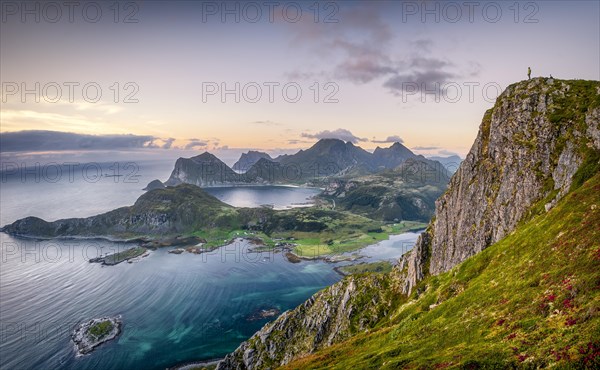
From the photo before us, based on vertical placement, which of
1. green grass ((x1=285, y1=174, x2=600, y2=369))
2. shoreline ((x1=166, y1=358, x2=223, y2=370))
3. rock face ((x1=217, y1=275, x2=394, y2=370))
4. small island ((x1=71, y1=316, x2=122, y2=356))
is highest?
green grass ((x1=285, y1=174, x2=600, y2=369))

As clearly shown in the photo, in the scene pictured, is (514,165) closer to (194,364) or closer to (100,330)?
(194,364)

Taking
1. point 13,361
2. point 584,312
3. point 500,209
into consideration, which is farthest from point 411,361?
point 13,361

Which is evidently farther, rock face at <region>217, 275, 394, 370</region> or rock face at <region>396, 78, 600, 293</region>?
rock face at <region>217, 275, 394, 370</region>

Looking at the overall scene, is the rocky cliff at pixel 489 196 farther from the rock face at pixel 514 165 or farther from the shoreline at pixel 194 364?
the shoreline at pixel 194 364

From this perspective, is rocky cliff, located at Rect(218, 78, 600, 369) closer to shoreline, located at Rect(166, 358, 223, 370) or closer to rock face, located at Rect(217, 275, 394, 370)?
rock face, located at Rect(217, 275, 394, 370)

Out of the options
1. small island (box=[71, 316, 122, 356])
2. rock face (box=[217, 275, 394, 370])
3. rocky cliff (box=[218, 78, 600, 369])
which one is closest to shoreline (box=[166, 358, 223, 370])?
rock face (box=[217, 275, 394, 370])
